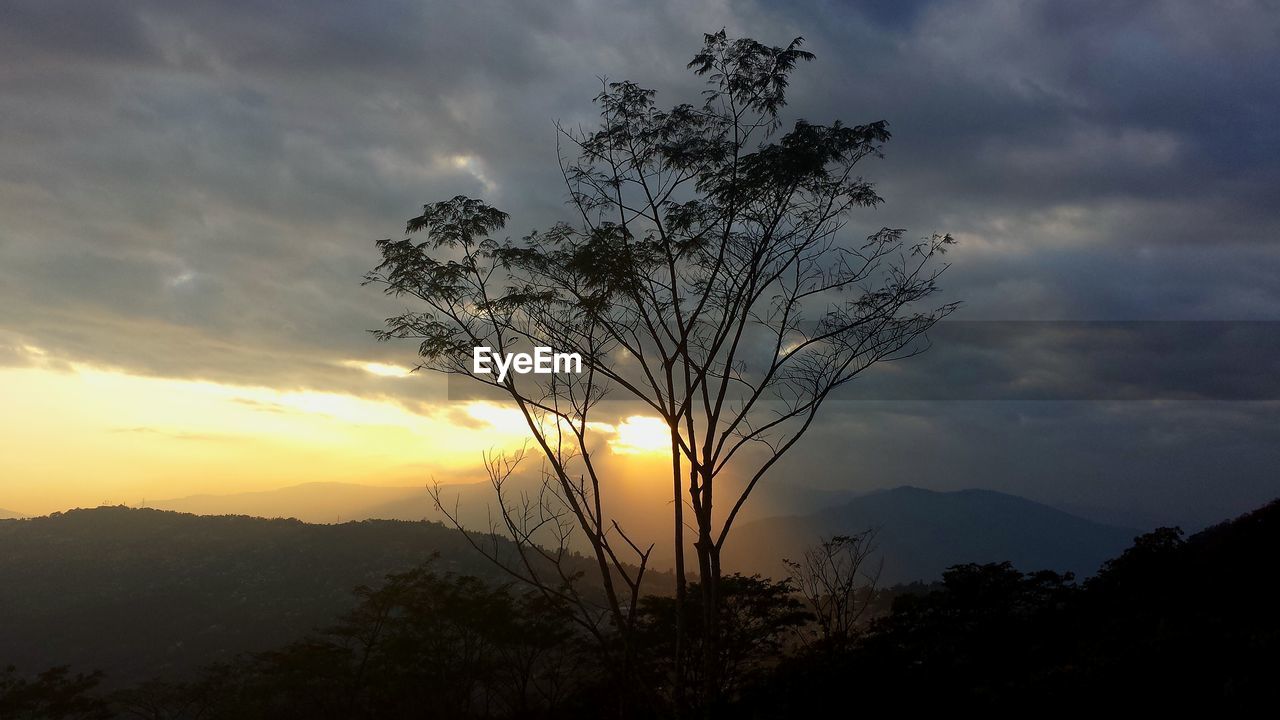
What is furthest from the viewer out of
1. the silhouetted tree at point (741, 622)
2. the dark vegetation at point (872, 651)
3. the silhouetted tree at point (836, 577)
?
the silhouetted tree at point (741, 622)

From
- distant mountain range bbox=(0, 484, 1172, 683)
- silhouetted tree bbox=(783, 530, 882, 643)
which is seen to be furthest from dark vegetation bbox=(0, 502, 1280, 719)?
distant mountain range bbox=(0, 484, 1172, 683)

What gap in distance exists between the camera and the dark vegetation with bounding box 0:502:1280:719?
12.1 metres

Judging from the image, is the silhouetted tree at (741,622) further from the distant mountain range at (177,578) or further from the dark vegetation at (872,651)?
the distant mountain range at (177,578)

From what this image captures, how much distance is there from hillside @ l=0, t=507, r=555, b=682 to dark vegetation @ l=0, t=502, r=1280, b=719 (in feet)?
184

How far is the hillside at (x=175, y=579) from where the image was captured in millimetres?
81625

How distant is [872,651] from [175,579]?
10887 cm

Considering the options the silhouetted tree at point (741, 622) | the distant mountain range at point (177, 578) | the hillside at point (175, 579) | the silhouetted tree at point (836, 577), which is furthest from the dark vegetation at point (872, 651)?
the hillside at point (175, 579)

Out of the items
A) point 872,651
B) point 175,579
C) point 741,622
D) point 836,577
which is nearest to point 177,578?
point 175,579

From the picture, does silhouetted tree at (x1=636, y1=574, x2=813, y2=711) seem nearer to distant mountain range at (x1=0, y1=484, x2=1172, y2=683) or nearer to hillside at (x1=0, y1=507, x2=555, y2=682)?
distant mountain range at (x1=0, y1=484, x2=1172, y2=683)

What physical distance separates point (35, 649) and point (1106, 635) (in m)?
106

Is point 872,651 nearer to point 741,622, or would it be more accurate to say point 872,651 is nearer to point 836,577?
point 836,577

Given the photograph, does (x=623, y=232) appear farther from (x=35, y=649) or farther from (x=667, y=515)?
(x=35, y=649)

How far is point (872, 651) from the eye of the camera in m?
21.2

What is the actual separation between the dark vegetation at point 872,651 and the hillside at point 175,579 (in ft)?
184
